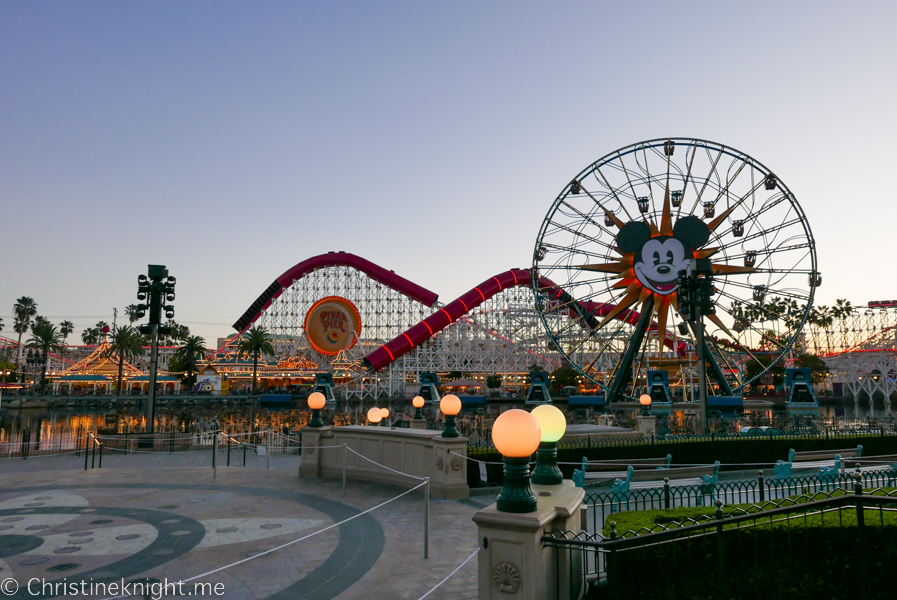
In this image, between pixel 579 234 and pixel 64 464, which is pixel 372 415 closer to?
pixel 64 464

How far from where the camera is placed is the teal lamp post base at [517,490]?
16.2 ft

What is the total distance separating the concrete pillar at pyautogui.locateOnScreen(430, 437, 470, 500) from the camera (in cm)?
1211

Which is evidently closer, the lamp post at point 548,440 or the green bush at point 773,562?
the green bush at point 773,562

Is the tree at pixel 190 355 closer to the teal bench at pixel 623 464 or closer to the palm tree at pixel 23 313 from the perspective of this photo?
the palm tree at pixel 23 313

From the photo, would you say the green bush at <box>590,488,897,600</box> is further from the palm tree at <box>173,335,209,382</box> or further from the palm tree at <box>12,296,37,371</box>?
the palm tree at <box>12,296,37,371</box>

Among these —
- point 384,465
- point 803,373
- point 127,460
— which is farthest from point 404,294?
point 384,465

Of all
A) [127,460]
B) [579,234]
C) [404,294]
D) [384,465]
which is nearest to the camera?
[384,465]

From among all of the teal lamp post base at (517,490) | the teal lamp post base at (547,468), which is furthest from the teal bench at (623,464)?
the teal lamp post base at (517,490)

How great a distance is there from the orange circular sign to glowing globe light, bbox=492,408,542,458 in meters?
65.5

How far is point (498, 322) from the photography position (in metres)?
68.9

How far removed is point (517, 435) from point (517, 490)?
53 cm

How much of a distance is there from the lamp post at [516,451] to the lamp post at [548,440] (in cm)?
112

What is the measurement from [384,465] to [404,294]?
181 ft

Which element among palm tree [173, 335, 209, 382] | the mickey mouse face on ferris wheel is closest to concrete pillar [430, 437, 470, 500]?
the mickey mouse face on ferris wheel
